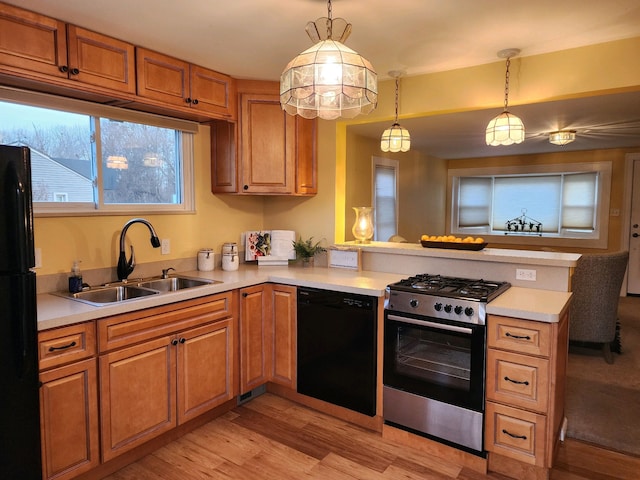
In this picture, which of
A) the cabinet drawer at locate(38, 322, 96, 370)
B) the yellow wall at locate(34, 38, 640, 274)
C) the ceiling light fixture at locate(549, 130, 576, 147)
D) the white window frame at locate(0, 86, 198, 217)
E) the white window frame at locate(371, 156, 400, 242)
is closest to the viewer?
the cabinet drawer at locate(38, 322, 96, 370)

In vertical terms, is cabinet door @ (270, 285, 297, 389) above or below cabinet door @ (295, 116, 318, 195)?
below

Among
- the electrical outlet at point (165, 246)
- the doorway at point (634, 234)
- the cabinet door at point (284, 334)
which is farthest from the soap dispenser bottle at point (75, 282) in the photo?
the doorway at point (634, 234)

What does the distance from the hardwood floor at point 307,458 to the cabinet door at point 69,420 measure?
0.29 meters

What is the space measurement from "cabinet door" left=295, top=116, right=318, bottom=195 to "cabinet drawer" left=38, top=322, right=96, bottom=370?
1.83 meters

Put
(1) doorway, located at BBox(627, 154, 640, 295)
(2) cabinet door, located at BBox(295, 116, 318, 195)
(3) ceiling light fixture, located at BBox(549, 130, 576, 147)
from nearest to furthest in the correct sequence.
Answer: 1. (2) cabinet door, located at BBox(295, 116, 318, 195)
2. (3) ceiling light fixture, located at BBox(549, 130, 576, 147)
3. (1) doorway, located at BBox(627, 154, 640, 295)

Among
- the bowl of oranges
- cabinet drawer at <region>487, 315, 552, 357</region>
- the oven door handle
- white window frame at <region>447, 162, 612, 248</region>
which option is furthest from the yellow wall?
white window frame at <region>447, 162, 612, 248</region>

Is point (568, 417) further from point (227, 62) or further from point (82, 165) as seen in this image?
point (82, 165)

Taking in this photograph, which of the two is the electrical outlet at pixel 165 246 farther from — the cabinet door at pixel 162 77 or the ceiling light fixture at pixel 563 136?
the ceiling light fixture at pixel 563 136

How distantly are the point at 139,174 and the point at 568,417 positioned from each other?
10.8 ft

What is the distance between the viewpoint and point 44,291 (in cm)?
247

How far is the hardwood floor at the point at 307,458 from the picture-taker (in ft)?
7.51

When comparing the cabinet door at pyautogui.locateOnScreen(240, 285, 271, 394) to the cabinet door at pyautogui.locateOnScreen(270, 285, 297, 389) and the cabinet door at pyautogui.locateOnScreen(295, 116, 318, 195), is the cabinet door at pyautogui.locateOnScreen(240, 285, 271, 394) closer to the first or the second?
the cabinet door at pyautogui.locateOnScreen(270, 285, 297, 389)

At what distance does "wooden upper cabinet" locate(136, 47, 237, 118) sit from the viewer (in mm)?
2604

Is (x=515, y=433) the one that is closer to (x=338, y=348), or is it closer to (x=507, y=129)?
(x=338, y=348)
